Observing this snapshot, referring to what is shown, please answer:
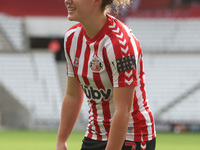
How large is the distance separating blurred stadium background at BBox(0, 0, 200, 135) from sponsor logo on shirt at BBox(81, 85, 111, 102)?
12.9 metres

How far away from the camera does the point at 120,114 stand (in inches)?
78.2

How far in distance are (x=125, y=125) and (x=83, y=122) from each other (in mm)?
13591

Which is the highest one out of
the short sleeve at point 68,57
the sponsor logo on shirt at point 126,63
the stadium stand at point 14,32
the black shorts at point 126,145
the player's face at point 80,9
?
the player's face at point 80,9

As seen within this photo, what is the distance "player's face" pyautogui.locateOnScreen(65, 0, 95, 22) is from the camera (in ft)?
6.72

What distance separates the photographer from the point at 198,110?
51.7 ft

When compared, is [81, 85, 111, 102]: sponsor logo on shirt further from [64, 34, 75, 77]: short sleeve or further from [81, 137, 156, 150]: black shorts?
[81, 137, 156, 150]: black shorts

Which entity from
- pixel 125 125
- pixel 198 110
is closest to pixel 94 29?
pixel 125 125

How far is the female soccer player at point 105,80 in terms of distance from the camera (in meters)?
1.99

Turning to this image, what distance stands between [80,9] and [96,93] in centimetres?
43

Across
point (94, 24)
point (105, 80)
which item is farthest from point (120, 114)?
point (94, 24)

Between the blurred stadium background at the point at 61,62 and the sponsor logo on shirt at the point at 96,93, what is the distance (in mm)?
12851

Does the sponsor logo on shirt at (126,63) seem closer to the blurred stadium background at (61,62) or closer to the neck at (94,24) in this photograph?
the neck at (94,24)

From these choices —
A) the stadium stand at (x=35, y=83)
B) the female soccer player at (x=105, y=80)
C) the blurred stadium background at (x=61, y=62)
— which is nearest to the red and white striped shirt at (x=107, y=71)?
the female soccer player at (x=105, y=80)

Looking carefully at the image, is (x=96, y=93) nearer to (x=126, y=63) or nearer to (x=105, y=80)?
(x=105, y=80)
